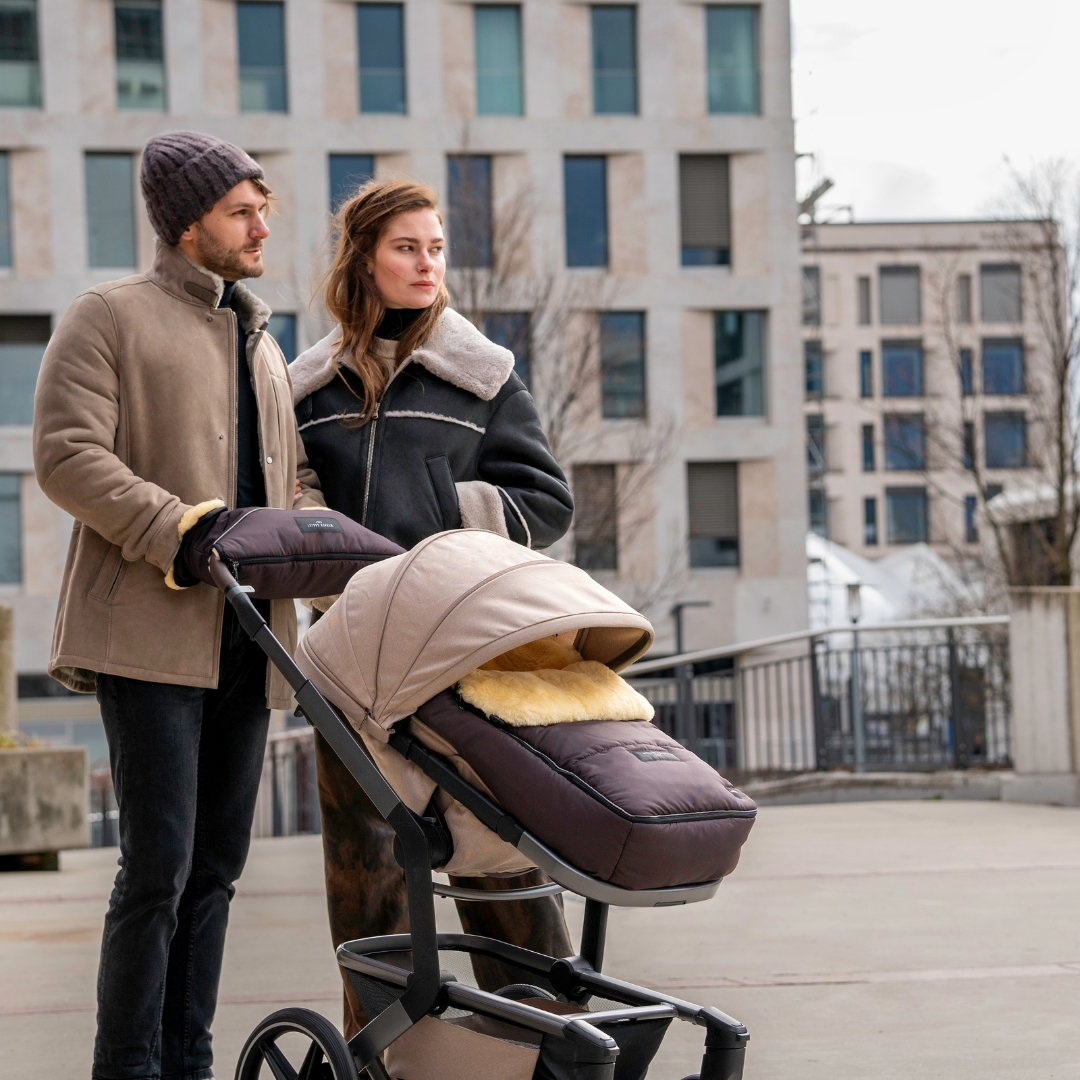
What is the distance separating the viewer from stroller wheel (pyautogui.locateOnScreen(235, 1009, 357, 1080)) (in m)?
2.94

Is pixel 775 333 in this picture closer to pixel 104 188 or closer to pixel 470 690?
pixel 104 188

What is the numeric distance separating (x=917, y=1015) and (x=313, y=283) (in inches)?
108

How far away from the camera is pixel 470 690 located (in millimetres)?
2846

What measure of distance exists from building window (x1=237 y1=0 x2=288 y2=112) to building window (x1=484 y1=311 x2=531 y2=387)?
58.2 feet

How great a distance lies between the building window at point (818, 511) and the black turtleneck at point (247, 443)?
164 ft

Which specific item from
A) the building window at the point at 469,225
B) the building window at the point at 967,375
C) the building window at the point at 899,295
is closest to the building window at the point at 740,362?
the building window at the point at 967,375

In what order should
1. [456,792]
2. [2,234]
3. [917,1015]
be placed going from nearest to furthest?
[456,792]
[917,1015]
[2,234]

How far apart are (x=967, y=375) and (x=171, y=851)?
21857mm

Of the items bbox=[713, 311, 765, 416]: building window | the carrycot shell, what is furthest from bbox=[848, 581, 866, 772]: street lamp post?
bbox=[713, 311, 765, 416]: building window

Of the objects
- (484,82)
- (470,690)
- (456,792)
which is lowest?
(456,792)

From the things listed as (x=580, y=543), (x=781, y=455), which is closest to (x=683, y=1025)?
(x=580, y=543)

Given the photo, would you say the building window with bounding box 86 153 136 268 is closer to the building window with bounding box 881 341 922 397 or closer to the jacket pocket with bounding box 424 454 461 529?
the jacket pocket with bounding box 424 454 461 529

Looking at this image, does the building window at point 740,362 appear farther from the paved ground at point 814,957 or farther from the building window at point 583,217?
the paved ground at point 814,957

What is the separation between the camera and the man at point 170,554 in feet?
11.1
